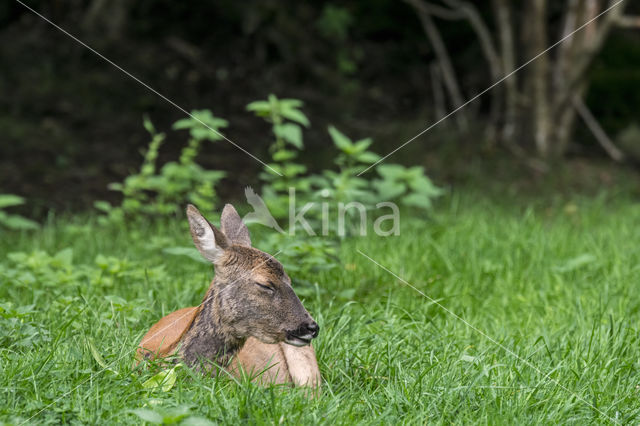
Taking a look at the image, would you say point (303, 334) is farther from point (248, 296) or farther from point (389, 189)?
point (389, 189)

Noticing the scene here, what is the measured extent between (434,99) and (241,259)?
5.98m

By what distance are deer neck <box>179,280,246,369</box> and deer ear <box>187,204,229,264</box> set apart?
115 mm

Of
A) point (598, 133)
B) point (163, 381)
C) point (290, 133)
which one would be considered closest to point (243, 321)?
point (163, 381)

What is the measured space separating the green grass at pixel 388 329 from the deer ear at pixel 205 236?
378 millimetres

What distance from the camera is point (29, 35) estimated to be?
7047mm

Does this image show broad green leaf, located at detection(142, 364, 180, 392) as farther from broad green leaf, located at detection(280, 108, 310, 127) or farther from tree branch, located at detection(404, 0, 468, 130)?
tree branch, located at detection(404, 0, 468, 130)

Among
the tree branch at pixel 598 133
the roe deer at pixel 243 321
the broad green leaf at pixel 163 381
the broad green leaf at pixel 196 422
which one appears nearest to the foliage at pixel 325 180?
the roe deer at pixel 243 321

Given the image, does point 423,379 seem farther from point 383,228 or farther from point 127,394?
point 383,228

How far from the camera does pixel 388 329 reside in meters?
2.99

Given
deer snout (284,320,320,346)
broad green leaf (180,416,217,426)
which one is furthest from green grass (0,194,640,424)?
deer snout (284,320,320,346)

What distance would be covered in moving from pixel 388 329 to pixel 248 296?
859mm

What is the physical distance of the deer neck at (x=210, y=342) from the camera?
91.4 inches

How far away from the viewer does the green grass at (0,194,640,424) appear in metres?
2.21

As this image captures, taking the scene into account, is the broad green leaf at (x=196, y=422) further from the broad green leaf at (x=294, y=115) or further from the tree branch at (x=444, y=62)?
the tree branch at (x=444, y=62)
